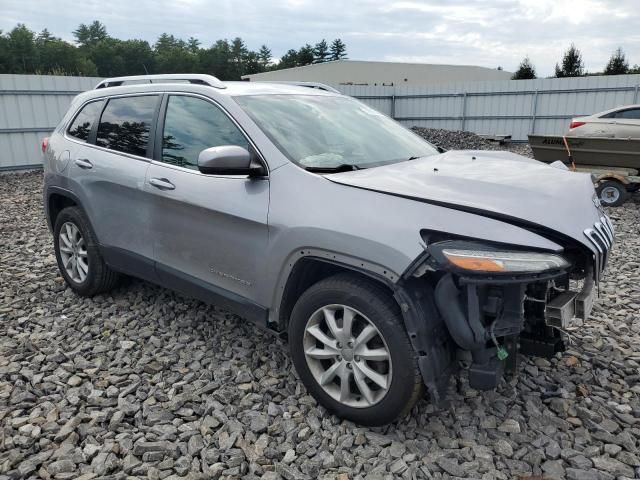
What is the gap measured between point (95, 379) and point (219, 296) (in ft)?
3.18

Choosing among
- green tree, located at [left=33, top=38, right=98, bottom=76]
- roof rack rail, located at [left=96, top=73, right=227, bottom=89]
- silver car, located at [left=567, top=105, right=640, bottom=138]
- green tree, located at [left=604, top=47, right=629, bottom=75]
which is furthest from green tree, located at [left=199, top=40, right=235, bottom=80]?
roof rack rail, located at [left=96, top=73, right=227, bottom=89]

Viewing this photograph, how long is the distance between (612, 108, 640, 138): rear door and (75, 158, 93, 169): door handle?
Answer: 30.8ft

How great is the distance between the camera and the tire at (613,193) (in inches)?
336

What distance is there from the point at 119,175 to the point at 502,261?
2.77m

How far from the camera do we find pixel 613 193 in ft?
28.3

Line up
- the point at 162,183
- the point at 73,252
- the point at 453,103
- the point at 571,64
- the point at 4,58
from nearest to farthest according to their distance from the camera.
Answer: the point at 162,183 → the point at 73,252 → the point at 453,103 → the point at 571,64 → the point at 4,58

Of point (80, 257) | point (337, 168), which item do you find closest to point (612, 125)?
point (337, 168)

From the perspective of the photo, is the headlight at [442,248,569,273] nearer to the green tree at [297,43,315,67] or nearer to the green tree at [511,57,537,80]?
the green tree at [511,57,537,80]

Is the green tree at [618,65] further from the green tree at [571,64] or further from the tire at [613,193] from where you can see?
the tire at [613,193]

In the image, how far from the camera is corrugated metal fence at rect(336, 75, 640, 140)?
17312 mm

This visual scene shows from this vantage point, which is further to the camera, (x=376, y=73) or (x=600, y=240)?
(x=376, y=73)

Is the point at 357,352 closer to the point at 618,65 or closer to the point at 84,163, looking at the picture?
the point at 84,163

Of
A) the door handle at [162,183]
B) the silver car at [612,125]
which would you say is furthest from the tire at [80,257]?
the silver car at [612,125]

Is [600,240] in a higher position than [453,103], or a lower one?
lower
